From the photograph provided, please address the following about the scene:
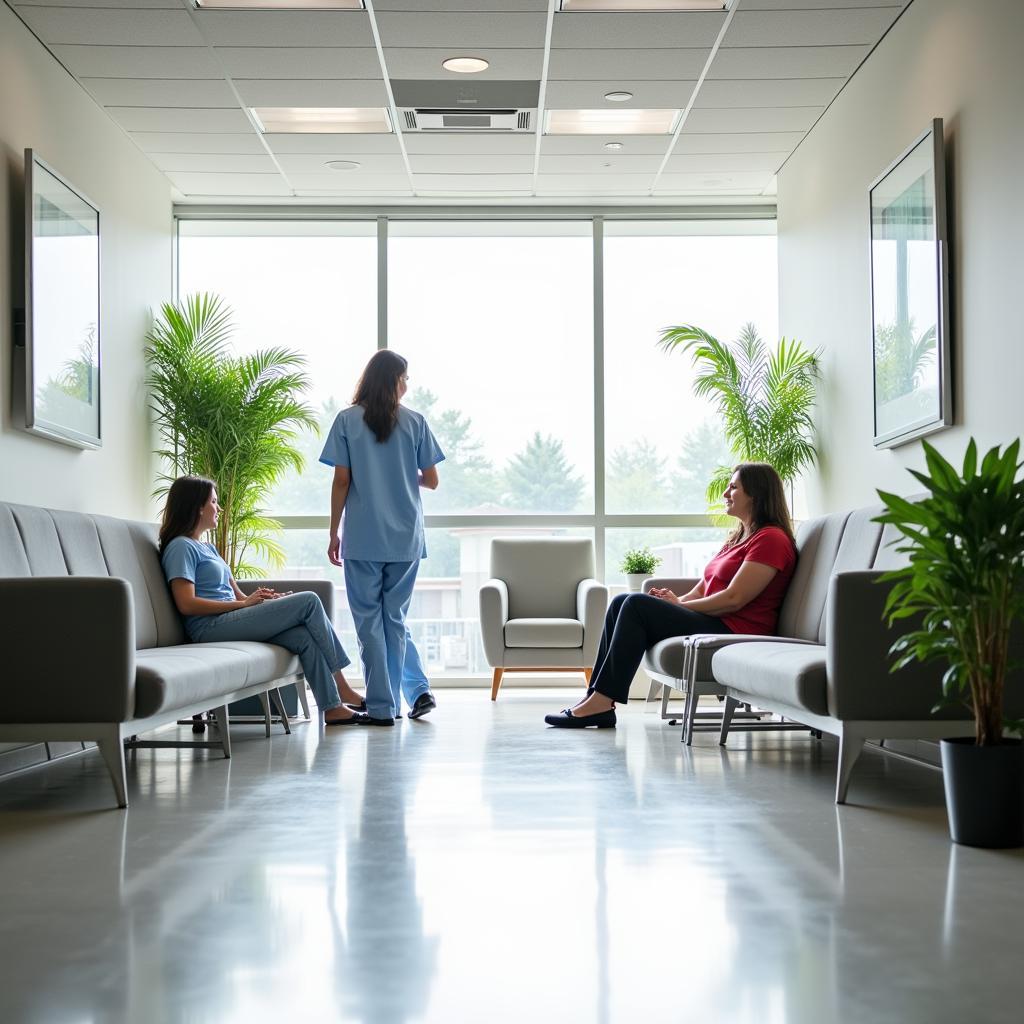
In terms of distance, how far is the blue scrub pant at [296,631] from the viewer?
500cm

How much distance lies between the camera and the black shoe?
228 inches

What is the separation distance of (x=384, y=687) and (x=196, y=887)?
3.10 metres

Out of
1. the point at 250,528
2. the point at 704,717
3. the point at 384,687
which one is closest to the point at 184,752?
the point at 384,687

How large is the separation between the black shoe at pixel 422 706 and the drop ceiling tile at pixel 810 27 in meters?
3.30

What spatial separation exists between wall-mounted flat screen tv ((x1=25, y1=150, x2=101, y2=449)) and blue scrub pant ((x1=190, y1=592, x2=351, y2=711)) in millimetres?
1091

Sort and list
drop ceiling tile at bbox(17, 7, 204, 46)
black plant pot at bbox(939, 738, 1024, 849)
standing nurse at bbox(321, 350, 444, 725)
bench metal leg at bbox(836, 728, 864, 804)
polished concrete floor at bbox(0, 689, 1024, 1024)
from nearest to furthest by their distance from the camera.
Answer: polished concrete floor at bbox(0, 689, 1024, 1024)
black plant pot at bbox(939, 738, 1024, 849)
bench metal leg at bbox(836, 728, 864, 804)
drop ceiling tile at bbox(17, 7, 204, 46)
standing nurse at bbox(321, 350, 444, 725)

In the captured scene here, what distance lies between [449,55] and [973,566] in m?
3.74

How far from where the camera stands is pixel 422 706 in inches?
228

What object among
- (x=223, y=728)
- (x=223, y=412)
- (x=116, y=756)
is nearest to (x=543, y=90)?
(x=223, y=412)

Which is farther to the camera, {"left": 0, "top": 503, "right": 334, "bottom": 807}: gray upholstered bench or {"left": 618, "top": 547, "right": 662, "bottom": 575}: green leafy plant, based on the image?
{"left": 618, "top": 547, "right": 662, "bottom": 575}: green leafy plant

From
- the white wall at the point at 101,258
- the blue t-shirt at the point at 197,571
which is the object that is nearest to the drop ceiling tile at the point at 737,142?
the white wall at the point at 101,258

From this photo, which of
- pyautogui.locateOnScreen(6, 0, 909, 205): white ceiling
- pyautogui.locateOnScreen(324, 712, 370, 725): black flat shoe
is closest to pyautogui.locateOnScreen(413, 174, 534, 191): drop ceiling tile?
pyautogui.locateOnScreen(6, 0, 909, 205): white ceiling

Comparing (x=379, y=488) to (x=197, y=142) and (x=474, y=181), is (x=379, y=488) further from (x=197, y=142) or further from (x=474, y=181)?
(x=474, y=181)

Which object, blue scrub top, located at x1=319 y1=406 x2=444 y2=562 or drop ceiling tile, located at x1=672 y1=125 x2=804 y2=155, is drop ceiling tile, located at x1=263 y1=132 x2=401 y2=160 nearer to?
drop ceiling tile, located at x1=672 y1=125 x2=804 y2=155
